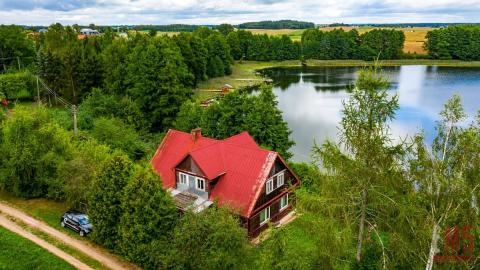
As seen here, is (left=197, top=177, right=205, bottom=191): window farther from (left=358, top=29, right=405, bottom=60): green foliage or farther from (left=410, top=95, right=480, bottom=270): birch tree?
(left=358, top=29, right=405, bottom=60): green foliage

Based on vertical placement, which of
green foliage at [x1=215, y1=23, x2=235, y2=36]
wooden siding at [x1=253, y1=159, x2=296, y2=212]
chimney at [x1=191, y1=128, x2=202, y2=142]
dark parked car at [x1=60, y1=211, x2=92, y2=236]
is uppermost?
green foliage at [x1=215, y1=23, x2=235, y2=36]

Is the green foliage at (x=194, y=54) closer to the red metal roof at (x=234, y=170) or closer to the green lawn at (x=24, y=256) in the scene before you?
the red metal roof at (x=234, y=170)

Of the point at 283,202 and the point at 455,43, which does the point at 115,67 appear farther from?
the point at 455,43

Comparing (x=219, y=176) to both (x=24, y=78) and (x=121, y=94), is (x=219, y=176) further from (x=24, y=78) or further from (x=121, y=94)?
(x=24, y=78)

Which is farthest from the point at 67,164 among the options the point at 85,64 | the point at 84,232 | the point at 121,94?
the point at 85,64

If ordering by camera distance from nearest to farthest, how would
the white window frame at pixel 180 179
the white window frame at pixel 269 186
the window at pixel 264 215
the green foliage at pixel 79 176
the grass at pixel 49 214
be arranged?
the grass at pixel 49 214
the green foliage at pixel 79 176
the white window frame at pixel 269 186
the window at pixel 264 215
the white window frame at pixel 180 179

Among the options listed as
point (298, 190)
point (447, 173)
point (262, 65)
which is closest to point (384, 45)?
point (262, 65)

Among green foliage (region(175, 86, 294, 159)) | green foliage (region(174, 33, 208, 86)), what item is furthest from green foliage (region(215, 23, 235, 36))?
green foliage (region(175, 86, 294, 159))

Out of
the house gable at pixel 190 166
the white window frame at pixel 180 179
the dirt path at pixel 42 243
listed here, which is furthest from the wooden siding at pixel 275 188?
the dirt path at pixel 42 243
